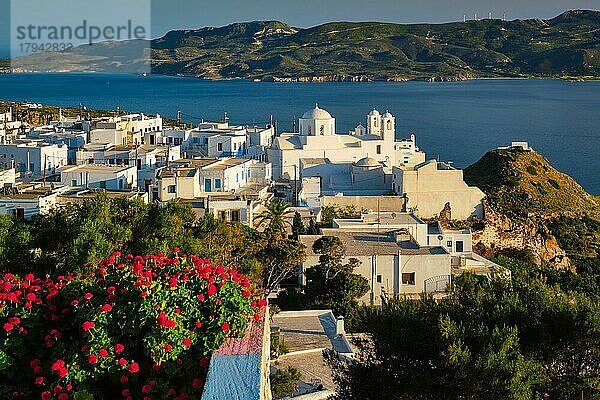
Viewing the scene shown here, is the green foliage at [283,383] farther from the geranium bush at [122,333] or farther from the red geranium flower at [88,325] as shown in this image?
the red geranium flower at [88,325]

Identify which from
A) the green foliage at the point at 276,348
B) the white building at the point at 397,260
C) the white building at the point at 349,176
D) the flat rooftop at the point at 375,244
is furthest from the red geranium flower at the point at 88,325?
the white building at the point at 349,176

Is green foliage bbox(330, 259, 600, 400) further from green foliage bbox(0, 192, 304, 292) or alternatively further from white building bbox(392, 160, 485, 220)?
white building bbox(392, 160, 485, 220)

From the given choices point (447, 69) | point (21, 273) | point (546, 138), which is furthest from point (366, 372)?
point (447, 69)

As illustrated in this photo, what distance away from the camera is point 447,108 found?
10688cm

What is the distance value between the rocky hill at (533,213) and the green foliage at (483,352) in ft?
67.8

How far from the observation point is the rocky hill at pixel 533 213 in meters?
28.2

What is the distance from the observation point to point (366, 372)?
6211 mm

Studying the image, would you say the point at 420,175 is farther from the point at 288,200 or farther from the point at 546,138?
the point at 546,138

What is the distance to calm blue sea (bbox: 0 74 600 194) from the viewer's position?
222ft

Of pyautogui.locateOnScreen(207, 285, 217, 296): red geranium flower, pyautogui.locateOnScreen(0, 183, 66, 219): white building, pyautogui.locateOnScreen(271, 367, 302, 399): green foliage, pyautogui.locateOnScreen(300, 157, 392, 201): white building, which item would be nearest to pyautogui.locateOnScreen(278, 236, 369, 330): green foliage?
pyautogui.locateOnScreen(271, 367, 302, 399): green foliage

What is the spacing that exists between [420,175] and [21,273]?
841 inches

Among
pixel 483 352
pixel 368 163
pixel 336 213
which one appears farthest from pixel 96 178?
pixel 483 352

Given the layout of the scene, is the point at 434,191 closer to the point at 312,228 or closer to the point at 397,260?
the point at 312,228

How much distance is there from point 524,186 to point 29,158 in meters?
23.2
